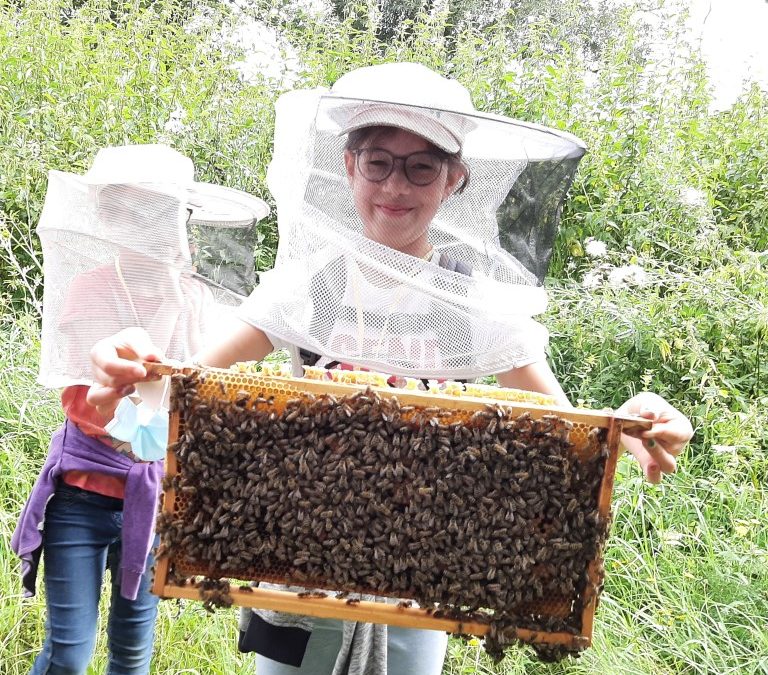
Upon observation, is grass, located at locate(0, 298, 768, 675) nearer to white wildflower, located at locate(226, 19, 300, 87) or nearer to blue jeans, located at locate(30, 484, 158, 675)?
blue jeans, located at locate(30, 484, 158, 675)

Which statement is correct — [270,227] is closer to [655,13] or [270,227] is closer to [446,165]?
[655,13]

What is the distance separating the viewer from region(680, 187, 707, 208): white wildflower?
535cm

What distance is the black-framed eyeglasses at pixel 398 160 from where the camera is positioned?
1.84 metres

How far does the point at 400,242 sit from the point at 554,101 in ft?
16.9

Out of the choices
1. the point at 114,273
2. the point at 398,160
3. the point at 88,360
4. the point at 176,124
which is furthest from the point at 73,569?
the point at 176,124

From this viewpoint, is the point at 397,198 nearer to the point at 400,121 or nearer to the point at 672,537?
the point at 400,121

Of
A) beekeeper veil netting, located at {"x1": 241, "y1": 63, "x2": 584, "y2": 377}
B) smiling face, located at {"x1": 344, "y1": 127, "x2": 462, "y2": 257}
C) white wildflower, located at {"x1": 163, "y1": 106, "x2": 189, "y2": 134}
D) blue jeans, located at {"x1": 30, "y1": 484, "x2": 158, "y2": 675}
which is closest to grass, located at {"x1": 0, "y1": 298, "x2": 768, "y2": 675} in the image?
blue jeans, located at {"x1": 30, "y1": 484, "x2": 158, "y2": 675}

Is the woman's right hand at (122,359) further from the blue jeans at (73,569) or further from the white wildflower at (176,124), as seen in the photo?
the white wildflower at (176,124)

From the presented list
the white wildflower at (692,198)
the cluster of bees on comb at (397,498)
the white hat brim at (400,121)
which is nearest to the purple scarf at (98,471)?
the cluster of bees on comb at (397,498)

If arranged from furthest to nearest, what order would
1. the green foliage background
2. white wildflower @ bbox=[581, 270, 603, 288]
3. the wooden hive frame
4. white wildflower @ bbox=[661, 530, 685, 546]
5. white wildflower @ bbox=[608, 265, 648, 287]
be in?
white wildflower @ bbox=[581, 270, 603, 288]
white wildflower @ bbox=[608, 265, 648, 287]
white wildflower @ bbox=[661, 530, 685, 546]
the green foliage background
the wooden hive frame

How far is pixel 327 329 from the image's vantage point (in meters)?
1.80

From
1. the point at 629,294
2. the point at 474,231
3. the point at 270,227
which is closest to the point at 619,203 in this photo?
the point at 629,294

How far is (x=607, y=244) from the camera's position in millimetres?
5859

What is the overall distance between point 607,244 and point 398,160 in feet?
14.3
